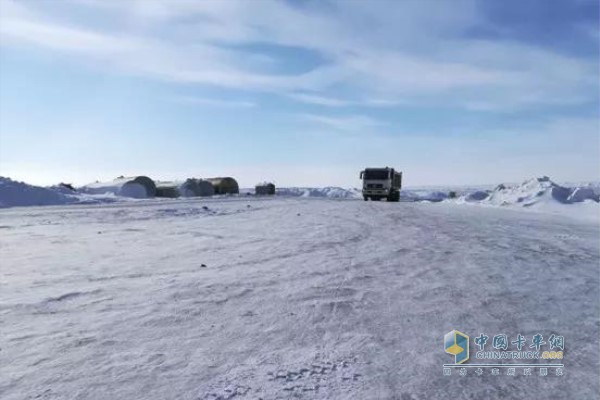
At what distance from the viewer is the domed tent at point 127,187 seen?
50625mm

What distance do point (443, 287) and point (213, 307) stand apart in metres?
3.22

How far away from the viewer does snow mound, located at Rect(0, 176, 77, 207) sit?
1303 inches

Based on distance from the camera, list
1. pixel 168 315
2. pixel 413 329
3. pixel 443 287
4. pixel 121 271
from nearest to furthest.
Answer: pixel 413 329, pixel 168 315, pixel 443 287, pixel 121 271

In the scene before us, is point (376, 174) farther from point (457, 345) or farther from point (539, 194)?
point (457, 345)

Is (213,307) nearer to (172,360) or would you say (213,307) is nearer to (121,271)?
(172,360)

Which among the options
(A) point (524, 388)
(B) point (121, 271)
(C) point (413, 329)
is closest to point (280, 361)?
(C) point (413, 329)

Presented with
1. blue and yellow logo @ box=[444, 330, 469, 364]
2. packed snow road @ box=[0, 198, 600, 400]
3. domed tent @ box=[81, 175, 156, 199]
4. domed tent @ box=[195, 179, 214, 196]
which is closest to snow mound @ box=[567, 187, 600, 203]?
packed snow road @ box=[0, 198, 600, 400]

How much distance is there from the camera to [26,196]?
113 ft

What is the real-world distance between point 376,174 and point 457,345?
101 feet

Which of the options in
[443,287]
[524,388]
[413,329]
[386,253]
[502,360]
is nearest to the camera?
[524,388]

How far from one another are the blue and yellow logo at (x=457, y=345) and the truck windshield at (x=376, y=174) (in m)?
30.3

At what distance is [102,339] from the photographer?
165 inches

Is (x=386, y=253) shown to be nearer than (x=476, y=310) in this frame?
No

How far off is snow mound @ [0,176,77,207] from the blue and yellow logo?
3536 cm
